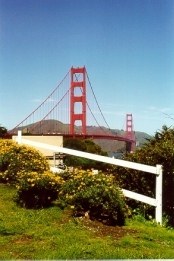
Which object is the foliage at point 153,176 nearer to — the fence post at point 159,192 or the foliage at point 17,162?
the fence post at point 159,192

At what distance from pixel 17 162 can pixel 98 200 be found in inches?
134

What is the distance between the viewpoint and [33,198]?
25.9 ft

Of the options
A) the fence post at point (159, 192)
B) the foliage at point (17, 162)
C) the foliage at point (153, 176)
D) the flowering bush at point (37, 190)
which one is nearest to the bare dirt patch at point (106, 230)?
the fence post at point (159, 192)

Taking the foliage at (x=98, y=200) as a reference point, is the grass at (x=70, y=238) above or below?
below

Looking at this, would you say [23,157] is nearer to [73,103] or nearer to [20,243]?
[20,243]

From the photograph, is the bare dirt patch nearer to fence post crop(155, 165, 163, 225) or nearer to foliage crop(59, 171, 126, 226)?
foliage crop(59, 171, 126, 226)

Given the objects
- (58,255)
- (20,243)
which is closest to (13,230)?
(20,243)

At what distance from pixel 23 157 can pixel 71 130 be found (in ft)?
159

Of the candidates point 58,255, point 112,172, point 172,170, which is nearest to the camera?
point 58,255

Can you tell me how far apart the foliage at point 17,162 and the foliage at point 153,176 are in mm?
1693

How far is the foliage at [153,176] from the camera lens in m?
8.99

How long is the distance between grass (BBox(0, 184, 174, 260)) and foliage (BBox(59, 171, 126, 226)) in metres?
0.22

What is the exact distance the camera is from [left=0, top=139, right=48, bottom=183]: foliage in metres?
9.71

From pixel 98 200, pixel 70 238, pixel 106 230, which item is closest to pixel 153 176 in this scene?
pixel 98 200
